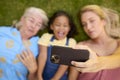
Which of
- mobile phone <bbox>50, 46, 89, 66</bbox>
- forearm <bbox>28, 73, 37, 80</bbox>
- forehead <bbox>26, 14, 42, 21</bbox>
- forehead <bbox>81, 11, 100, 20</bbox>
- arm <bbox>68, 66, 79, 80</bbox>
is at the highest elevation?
forehead <bbox>81, 11, 100, 20</bbox>

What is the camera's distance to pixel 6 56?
120cm

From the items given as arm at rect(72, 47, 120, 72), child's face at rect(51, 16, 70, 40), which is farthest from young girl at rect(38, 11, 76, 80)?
arm at rect(72, 47, 120, 72)

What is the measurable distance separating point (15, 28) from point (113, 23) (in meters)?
0.39

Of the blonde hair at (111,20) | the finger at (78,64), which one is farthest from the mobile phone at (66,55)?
the blonde hair at (111,20)

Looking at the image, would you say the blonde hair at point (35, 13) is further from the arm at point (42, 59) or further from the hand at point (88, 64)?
the hand at point (88, 64)

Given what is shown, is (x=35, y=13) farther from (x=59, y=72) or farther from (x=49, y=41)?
(x=59, y=72)

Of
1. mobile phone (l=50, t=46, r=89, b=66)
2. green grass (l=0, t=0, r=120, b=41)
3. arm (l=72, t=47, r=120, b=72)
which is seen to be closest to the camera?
mobile phone (l=50, t=46, r=89, b=66)

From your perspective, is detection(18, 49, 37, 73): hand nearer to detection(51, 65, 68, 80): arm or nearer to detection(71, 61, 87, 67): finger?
detection(51, 65, 68, 80): arm

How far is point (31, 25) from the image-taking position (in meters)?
1.23

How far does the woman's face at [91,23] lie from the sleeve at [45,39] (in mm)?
146

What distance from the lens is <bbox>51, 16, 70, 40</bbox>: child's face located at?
3.99 ft

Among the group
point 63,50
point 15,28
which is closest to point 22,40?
point 15,28

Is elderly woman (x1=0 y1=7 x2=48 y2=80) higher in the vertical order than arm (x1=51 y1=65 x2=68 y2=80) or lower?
higher

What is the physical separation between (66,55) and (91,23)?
0.26 metres
